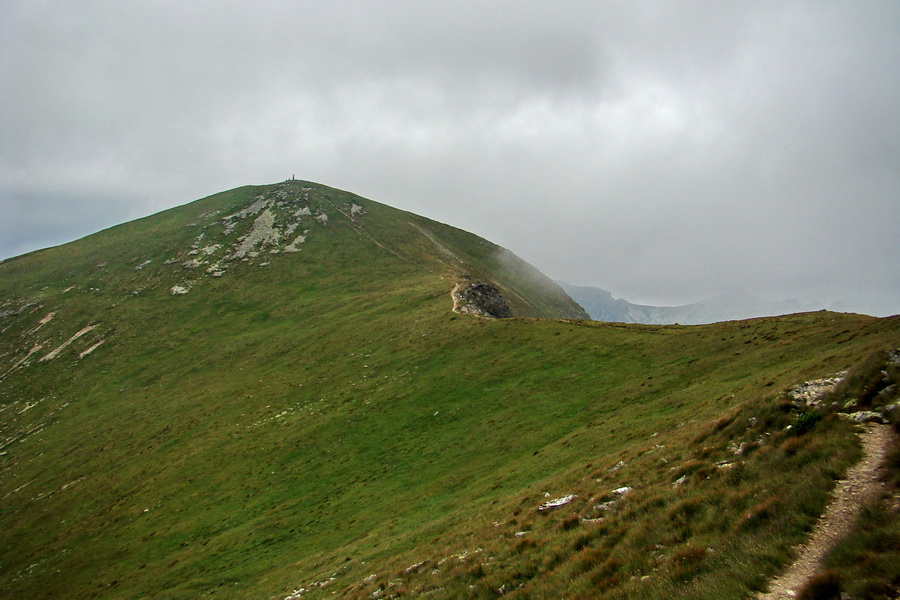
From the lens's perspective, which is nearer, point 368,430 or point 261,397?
point 368,430

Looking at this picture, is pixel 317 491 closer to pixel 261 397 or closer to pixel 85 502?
pixel 261 397

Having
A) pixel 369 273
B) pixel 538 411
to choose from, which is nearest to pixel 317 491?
pixel 538 411

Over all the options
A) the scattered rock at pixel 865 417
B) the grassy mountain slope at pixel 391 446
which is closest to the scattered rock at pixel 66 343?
the grassy mountain slope at pixel 391 446

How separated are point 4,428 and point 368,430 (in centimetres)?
7587

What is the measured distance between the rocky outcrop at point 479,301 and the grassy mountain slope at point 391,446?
346cm

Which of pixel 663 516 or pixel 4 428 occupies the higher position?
pixel 663 516

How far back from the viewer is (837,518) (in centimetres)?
943

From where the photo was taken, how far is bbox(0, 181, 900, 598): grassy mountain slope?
1329 centimetres

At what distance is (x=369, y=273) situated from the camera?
120m

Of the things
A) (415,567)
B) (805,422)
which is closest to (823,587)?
(805,422)

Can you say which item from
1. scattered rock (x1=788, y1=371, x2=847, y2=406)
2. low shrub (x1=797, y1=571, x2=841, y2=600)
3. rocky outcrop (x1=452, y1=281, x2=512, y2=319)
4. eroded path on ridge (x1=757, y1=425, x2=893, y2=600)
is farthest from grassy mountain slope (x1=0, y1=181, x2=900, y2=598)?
rocky outcrop (x1=452, y1=281, x2=512, y2=319)

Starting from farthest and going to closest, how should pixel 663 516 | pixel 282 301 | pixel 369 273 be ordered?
1. pixel 369 273
2. pixel 282 301
3. pixel 663 516

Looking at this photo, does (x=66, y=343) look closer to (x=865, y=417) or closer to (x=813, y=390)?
(x=813, y=390)

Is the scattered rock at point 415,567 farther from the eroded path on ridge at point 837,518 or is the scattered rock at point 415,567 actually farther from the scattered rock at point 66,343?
the scattered rock at point 66,343
